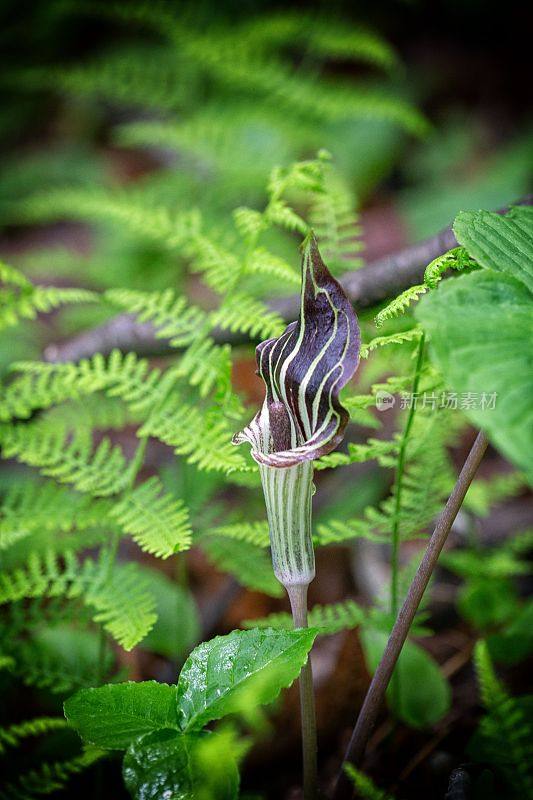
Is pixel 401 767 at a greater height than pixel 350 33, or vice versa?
pixel 350 33

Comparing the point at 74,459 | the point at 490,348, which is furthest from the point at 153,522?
the point at 490,348

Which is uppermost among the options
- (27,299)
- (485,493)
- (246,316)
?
(246,316)

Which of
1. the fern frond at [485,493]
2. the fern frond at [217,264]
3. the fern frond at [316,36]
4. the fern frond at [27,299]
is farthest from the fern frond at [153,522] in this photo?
Result: the fern frond at [316,36]

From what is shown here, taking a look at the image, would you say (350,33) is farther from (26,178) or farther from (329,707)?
(329,707)

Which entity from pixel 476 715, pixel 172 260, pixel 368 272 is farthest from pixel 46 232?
pixel 476 715

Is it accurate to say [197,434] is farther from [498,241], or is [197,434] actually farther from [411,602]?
[498,241]

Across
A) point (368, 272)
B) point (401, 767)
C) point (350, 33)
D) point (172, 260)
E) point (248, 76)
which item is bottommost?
point (401, 767)

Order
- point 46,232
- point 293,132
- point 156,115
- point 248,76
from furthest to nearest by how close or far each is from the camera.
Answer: point 156,115 < point 46,232 < point 293,132 < point 248,76

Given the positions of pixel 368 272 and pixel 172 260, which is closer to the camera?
pixel 368 272
